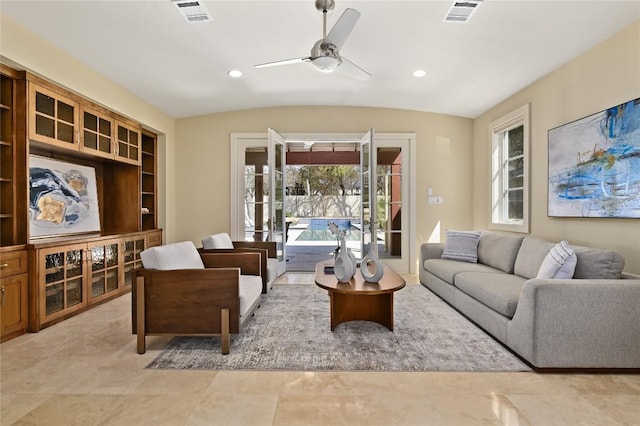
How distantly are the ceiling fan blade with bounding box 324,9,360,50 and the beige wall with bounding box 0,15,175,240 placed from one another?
2.56m

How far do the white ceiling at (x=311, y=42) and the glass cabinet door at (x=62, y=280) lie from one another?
78.3 inches

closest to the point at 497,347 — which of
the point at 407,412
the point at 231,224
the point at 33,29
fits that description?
the point at 407,412

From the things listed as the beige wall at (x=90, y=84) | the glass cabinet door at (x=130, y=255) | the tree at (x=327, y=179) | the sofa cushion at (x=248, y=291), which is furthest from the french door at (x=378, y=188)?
the tree at (x=327, y=179)

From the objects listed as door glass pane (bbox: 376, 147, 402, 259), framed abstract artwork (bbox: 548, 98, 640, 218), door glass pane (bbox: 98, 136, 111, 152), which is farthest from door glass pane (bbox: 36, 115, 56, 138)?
framed abstract artwork (bbox: 548, 98, 640, 218)

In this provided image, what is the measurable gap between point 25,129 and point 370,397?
3550 mm

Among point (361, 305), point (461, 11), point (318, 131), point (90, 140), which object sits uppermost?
point (461, 11)

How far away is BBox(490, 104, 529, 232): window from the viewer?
4.19m

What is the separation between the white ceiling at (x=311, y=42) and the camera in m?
2.75

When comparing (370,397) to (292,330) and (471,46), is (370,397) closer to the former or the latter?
(292,330)

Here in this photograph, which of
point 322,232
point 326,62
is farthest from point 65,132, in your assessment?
point 322,232

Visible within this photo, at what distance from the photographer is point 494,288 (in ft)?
9.53

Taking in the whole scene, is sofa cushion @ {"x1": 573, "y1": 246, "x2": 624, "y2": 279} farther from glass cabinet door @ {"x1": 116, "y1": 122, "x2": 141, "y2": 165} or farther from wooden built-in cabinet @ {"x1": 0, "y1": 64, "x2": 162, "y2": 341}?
glass cabinet door @ {"x1": 116, "y1": 122, "x2": 141, "y2": 165}

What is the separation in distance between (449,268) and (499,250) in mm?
609

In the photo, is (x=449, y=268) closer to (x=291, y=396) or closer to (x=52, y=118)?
(x=291, y=396)
